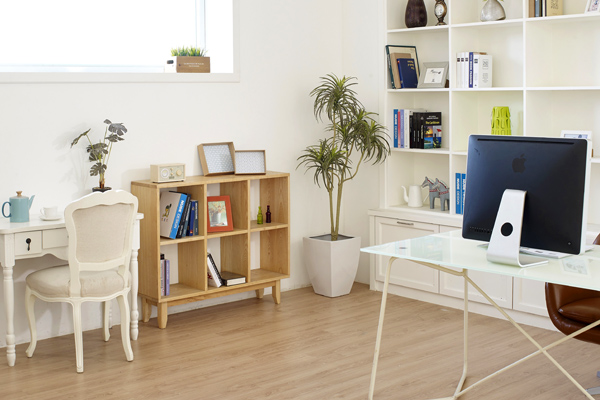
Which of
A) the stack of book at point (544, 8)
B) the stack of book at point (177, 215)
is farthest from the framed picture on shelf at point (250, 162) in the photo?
the stack of book at point (544, 8)

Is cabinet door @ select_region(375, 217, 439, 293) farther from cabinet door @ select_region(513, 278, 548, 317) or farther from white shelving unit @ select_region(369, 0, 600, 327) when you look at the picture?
cabinet door @ select_region(513, 278, 548, 317)

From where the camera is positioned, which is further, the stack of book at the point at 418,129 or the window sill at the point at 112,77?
the stack of book at the point at 418,129

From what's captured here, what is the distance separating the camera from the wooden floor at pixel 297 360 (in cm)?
365

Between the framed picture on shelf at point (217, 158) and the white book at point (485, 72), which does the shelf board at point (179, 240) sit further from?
the white book at point (485, 72)

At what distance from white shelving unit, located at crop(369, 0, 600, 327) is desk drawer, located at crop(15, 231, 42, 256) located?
8.45 feet

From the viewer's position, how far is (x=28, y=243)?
3.98 m

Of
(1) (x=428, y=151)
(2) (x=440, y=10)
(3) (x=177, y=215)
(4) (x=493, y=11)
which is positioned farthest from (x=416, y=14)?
(3) (x=177, y=215)

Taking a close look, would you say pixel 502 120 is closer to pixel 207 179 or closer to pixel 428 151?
pixel 428 151

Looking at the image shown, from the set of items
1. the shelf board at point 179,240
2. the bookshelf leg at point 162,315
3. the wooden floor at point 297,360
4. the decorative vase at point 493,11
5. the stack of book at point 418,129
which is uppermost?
the decorative vase at point 493,11

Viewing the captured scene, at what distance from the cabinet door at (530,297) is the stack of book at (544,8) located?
1706mm

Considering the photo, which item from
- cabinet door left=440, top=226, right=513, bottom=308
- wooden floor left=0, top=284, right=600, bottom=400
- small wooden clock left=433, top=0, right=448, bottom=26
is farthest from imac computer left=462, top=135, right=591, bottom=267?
small wooden clock left=433, top=0, right=448, bottom=26

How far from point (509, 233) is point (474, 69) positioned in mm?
2339

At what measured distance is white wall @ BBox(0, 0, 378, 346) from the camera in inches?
174

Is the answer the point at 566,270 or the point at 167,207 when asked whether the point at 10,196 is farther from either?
the point at 566,270
